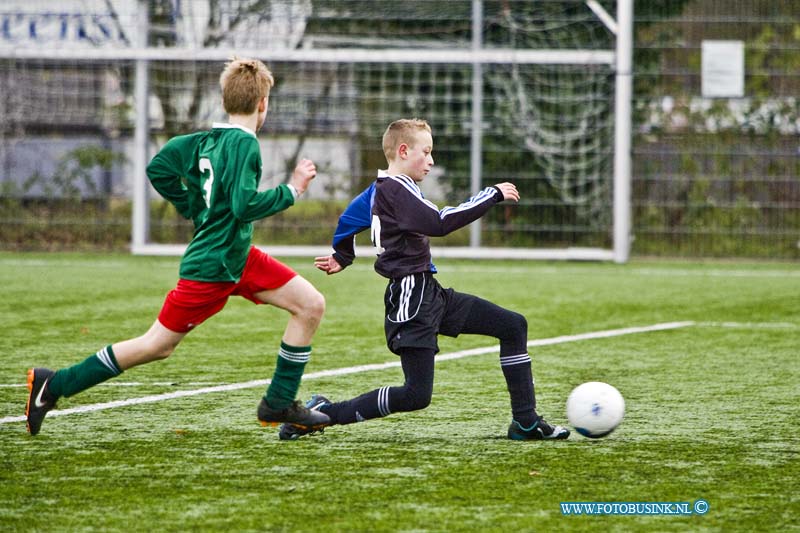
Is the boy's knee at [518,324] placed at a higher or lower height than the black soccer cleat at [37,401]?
higher

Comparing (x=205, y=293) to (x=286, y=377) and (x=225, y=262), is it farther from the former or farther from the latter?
(x=286, y=377)

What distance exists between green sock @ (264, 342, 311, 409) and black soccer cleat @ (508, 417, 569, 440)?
2.77ft

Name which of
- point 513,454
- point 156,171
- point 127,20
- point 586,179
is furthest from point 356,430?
point 127,20

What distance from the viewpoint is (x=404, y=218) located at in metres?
4.63

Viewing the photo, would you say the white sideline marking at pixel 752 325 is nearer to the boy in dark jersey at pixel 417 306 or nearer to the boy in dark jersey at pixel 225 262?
the boy in dark jersey at pixel 417 306

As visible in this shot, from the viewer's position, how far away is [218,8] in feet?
45.8

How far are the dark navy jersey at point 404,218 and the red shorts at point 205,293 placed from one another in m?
0.42

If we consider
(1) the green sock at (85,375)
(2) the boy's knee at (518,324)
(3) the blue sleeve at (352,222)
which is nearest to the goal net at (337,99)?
(3) the blue sleeve at (352,222)

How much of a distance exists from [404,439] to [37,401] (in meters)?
1.38

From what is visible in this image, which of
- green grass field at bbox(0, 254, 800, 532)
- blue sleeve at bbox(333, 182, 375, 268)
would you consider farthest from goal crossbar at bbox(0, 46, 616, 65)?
blue sleeve at bbox(333, 182, 375, 268)

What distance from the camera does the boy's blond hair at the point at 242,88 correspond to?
4.62 meters

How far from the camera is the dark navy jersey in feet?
15.1

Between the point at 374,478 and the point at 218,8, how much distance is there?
10.7 m

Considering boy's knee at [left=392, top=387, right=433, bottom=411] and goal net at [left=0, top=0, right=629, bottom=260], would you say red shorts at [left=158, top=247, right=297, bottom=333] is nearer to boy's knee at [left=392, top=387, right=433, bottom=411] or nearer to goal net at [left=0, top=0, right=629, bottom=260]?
boy's knee at [left=392, top=387, right=433, bottom=411]
